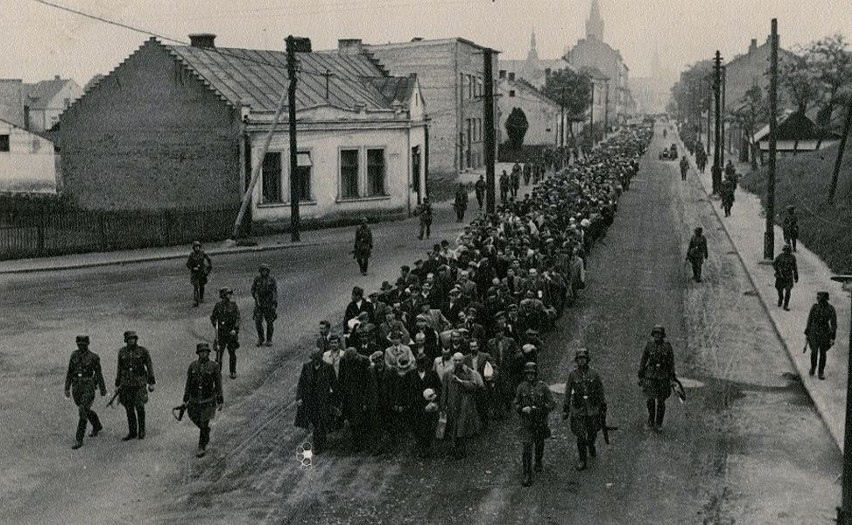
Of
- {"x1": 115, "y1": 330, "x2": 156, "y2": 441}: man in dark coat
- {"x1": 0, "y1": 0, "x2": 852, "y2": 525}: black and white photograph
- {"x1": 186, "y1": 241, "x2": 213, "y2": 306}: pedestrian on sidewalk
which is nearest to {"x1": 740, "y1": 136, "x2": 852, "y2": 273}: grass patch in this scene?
{"x1": 0, "y1": 0, "x2": 852, "y2": 525}: black and white photograph

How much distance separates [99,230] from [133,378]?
18.7m

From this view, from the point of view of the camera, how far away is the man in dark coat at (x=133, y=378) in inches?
476

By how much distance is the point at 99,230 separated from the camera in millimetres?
29344

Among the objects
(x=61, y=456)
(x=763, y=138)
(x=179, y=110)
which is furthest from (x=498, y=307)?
(x=763, y=138)

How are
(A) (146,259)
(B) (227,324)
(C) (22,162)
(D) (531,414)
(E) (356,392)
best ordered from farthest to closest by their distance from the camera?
1. (C) (22,162)
2. (A) (146,259)
3. (B) (227,324)
4. (E) (356,392)
5. (D) (531,414)

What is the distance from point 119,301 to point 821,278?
18379 millimetres

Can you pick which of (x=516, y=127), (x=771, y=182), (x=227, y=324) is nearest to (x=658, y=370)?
(x=227, y=324)

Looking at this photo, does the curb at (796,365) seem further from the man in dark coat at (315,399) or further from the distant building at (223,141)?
the distant building at (223,141)

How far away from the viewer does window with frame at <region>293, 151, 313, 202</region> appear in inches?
1384

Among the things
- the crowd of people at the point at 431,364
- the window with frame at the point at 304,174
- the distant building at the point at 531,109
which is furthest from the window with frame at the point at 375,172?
the distant building at the point at 531,109

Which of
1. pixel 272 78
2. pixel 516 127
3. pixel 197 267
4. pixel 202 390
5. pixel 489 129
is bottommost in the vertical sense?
pixel 202 390

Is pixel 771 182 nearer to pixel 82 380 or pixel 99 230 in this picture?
pixel 99 230

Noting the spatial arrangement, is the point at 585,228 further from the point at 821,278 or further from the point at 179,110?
the point at 179,110

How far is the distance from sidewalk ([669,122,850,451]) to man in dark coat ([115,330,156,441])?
30.4 feet
